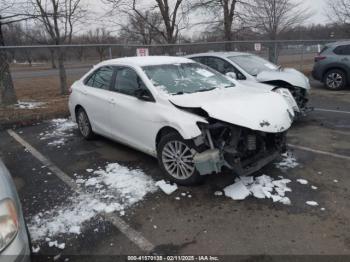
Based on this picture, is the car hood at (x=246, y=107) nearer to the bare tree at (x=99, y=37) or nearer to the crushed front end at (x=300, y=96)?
the crushed front end at (x=300, y=96)

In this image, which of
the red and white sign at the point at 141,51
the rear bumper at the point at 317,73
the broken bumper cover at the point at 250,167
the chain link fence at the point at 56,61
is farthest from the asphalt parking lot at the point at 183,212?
the rear bumper at the point at 317,73

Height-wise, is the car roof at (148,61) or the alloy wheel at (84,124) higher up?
the car roof at (148,61)

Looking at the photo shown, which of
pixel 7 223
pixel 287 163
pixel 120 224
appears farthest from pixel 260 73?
pixel 7 223

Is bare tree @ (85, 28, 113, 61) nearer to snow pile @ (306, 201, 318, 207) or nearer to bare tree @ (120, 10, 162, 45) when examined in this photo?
bare tree @ (120, 10, 162, 45)

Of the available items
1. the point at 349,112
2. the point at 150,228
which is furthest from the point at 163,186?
the point at 349,112

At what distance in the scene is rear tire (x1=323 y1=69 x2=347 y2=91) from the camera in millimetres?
11718

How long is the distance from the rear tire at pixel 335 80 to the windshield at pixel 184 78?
26.0 feet

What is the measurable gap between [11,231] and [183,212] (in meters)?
1.98

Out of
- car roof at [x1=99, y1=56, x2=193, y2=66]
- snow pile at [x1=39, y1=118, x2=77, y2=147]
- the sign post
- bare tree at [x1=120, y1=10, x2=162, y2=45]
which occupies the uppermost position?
bare tree at [x1=120, y1=10, x2=162, y2=45]

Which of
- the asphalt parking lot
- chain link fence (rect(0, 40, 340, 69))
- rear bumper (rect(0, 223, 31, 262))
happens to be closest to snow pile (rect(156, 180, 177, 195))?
the asphalt parking lot

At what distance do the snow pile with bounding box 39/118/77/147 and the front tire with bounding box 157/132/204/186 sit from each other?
2877mm

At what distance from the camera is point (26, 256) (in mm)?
2332

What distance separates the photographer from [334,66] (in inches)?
462

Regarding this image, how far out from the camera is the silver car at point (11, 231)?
7.13ft
